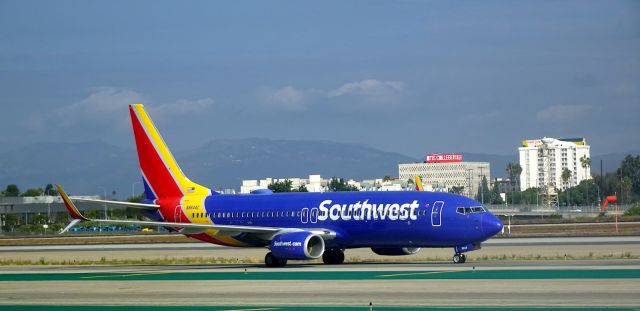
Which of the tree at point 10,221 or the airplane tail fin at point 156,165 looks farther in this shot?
the tree at point 10,221

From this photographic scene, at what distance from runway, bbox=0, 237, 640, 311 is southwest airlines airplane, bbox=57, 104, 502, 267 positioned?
131 cm

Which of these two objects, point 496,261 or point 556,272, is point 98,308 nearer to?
point 556,272

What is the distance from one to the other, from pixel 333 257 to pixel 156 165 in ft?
39.0

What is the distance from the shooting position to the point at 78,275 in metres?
45.3

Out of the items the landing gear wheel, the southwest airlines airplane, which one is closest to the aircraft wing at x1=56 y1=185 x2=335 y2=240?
the southwest airlines airplane

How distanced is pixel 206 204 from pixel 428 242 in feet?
44.7

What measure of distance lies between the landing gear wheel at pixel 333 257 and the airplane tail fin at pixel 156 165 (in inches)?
344

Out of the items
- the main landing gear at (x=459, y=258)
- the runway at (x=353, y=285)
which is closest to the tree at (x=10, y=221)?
the runway at (x=353, y=285)

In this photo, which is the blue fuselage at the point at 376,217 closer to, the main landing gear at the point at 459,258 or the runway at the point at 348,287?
the main landing gear at the point at 459,258

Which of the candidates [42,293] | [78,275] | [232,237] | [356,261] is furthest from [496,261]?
[42,293]

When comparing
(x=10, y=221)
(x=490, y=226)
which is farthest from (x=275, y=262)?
(x=10, y=221)

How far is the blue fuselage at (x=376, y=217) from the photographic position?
4700 cm

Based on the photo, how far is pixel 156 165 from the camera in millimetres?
57719

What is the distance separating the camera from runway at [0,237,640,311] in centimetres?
2930
